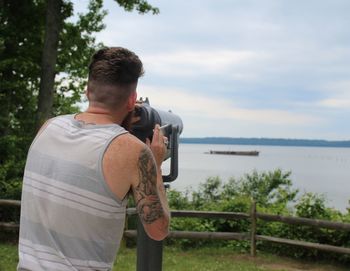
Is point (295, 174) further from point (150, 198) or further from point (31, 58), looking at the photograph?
point (150, 198)

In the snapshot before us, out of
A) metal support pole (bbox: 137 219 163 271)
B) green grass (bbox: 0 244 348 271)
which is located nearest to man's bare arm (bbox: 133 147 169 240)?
metal support pole (bbox: 137 219 163 271)

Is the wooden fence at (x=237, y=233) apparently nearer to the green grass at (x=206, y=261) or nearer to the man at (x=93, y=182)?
the green grass at (x=206, y=261)

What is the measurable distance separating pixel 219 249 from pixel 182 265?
61.3 inches

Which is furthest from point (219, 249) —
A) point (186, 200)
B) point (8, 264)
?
point (8, 264)

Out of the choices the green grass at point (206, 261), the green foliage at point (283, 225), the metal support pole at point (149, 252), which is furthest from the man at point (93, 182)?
the green foliage at point (283, 225)

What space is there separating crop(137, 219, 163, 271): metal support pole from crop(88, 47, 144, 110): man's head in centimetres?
119

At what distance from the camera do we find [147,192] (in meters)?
1.80

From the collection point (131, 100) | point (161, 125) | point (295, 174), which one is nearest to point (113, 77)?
point (131, 100)

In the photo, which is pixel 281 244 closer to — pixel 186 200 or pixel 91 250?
pixel 186 200

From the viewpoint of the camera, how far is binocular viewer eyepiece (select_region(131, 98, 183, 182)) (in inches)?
93.8

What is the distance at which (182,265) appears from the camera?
26.4 feet

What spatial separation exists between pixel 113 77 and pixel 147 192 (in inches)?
15.6

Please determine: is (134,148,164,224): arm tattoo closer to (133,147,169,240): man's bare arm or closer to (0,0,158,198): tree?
(133,147,169,240): man's bare arm

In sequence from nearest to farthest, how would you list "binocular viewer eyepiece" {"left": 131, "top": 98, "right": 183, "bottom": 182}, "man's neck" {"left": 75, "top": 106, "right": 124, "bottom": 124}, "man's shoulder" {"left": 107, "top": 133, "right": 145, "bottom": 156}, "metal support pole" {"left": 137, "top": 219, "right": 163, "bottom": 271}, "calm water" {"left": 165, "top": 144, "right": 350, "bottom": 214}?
1. "man's shoulder" {"left": 107, "top": 133, "right": 145, "bottom": 156}
2. "man's neck" {"left": 75, "top": 106, "right": 124, "bottom": 124}
3. "binocular viewer eyepiece" {"left": 131, "top": 98, "right": 183, "bottom": 182}
4. "metal support pole" {"left": 137, "top": 219, "right": 163, "bottom": 271}
5. "calm water" {"left": 165, "top": 144, "right": 350, "bottom": 214}
